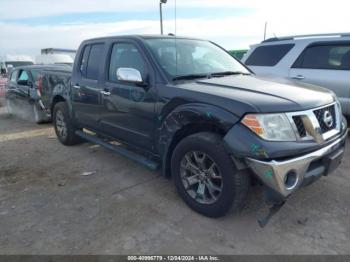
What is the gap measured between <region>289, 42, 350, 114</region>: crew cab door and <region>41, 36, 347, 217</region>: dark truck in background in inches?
83.5

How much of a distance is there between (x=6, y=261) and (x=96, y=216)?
3.01ft

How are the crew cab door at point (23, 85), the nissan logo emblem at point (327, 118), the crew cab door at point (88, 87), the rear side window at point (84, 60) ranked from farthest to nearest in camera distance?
the crew cab door at point (23, 85), the rear side window at point (84, 60), the crew cab door at point (88, 87), the nissan logo emblem at point (327, 118)

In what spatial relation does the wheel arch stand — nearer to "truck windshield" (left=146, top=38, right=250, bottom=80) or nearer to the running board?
the running board

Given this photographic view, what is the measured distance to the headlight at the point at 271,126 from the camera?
8.60 ft

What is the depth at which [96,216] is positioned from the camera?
3.32 m

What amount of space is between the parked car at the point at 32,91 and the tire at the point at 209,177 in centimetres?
456

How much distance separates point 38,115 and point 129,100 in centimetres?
523

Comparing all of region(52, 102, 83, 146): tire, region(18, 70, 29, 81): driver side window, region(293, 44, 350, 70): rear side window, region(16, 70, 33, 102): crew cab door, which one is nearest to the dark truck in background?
region(52, 102, 83, 146): tire

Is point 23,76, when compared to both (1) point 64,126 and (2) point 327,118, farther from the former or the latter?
(2) point 327,118

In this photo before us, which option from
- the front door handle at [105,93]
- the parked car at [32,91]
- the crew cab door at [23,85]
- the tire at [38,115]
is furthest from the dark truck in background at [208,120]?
the crew cab door at [23,85]

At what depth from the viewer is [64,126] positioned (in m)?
5.78

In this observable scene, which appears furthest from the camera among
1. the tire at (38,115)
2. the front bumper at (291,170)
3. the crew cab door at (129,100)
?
the tire at (38,115)

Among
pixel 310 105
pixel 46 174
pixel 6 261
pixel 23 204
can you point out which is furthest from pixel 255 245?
pixel 46 174

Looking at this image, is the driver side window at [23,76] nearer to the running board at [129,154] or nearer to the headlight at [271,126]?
the running board at [129,154]
